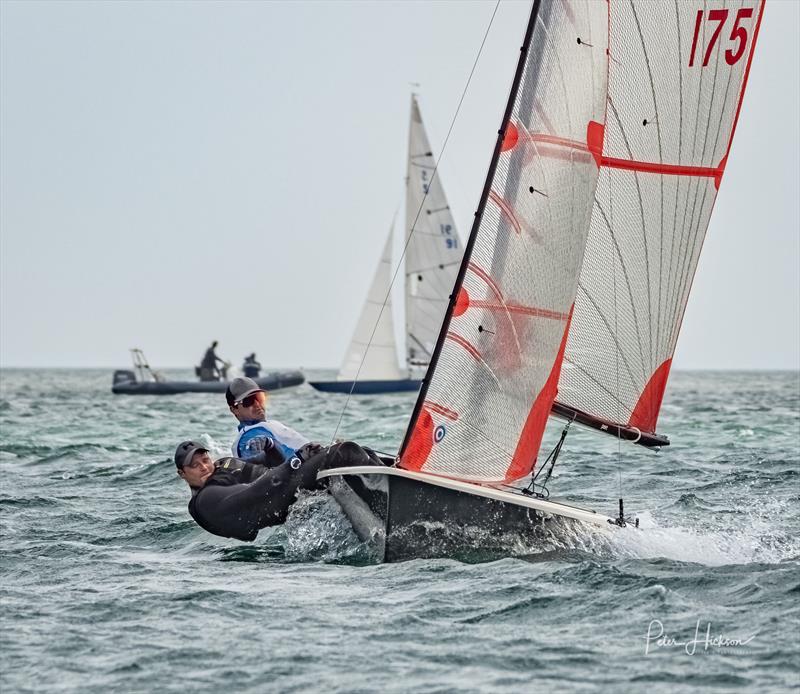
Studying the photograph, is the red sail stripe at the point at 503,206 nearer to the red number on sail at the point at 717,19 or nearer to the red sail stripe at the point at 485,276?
the red sail stripe at the point at 485,276

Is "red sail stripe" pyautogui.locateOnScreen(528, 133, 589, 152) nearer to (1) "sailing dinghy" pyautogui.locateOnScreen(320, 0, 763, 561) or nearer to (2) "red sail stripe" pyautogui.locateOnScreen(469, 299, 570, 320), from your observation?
(1) "sailing dinghy" pyautogui.locateOnScreen(320, 0, 763, 561)

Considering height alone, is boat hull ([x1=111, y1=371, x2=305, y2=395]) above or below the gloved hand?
below

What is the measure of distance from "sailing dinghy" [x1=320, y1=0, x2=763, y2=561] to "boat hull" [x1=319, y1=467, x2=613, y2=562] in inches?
0.4

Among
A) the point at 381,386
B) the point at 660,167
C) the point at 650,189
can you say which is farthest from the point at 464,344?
the point at 381,386

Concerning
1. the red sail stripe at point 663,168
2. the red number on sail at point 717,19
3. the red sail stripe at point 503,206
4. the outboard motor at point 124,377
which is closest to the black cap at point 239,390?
the red sail stripe at point 503,206

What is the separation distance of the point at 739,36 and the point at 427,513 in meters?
4.39

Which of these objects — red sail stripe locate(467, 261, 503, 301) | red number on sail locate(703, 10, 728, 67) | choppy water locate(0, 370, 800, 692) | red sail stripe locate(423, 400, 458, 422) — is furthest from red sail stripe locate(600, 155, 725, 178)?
choppy water locate(0, 370, 800, 692)

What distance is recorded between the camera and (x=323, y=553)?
31.1 ft

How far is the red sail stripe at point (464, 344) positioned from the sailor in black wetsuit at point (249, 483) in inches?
39.6

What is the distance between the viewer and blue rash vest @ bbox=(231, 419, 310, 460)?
9.96m

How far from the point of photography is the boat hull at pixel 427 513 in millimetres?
8914

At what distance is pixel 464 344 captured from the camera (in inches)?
375

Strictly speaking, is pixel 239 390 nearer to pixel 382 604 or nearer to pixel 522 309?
pixel 522 309

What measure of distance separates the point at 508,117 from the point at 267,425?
287 centimetres
